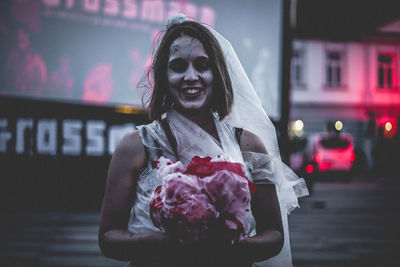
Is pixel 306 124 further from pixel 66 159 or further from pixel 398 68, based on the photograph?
pixel 66 159

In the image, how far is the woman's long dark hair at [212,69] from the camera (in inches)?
65.2

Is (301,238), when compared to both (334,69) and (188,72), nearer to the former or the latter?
(188,72)

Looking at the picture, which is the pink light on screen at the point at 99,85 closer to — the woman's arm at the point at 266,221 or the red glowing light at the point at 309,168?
the red glowing light at the point at 309,168

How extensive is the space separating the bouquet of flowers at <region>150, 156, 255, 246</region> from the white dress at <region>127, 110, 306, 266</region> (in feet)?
0.78

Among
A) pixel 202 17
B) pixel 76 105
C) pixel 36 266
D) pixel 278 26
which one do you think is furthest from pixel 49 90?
pixel 278 26

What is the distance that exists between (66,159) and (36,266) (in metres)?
4.66

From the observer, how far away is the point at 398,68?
83.6 ft

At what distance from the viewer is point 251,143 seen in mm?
1724

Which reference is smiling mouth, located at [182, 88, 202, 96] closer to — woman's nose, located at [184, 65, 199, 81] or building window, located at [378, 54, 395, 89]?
woman's nose, located at [184, 65, 199, 81]

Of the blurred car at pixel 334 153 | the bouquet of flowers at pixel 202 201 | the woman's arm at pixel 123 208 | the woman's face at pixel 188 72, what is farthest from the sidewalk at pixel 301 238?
the blurred car at pixel 334 153

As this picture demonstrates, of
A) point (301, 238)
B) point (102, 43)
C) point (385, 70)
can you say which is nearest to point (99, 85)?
point (102, 43)

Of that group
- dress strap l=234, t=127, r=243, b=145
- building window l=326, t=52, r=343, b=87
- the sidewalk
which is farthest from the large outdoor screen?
building window l=326, t=52, r=343, b=87

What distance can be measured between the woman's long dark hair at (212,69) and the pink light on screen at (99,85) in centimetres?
745

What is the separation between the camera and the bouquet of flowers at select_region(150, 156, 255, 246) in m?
1.19
